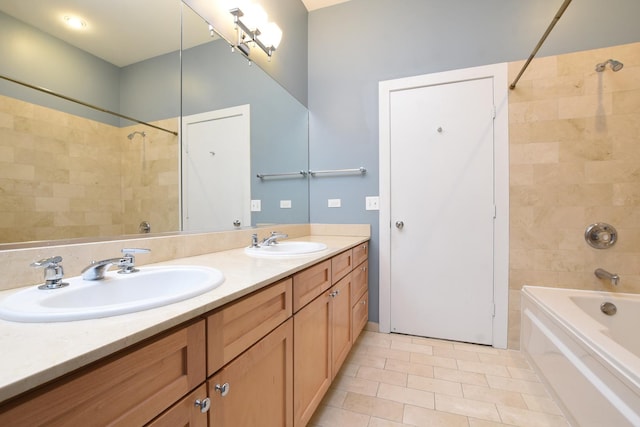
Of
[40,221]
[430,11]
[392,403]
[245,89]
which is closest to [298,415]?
[392,403]

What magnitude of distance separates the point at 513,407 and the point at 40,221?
7.15ft

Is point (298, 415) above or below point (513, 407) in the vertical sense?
above

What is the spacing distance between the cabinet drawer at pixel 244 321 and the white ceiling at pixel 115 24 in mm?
1031

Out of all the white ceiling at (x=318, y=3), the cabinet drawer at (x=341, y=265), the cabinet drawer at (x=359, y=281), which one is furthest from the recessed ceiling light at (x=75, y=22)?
the white ceiling at (x=318, y=3)

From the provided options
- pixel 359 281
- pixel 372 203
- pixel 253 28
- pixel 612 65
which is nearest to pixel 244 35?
pixel 253 28

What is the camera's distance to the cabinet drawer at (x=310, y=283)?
3.49ft

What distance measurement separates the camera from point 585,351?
3.79 feet

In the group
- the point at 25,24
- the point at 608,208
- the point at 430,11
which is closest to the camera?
the point at 25,24

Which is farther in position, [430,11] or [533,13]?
[430,11]

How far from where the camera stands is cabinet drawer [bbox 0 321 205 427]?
369mm

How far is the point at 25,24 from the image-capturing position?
2.58 feet

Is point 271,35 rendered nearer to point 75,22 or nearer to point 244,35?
point 244,35

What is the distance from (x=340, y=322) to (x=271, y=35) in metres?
1.97

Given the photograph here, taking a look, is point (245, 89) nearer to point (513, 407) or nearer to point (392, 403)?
point (392, 403)
